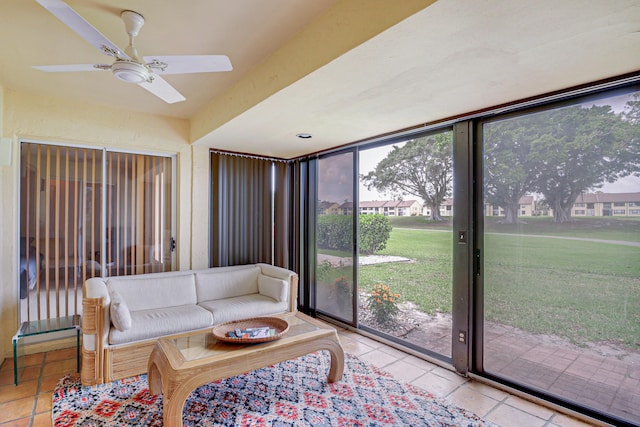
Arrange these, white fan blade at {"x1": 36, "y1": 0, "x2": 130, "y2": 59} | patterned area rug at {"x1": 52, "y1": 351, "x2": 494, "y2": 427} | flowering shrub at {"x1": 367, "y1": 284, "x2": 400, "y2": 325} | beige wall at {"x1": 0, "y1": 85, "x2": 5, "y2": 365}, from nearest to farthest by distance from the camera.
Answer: white fan blade at {"x1": 36, "y1": 0, "x2": 130, "y2": 59} < patterned area rug at {"x1": 52, "y1": 351, "x2": 494, "y2": 427} < beige wall at {"x1": 0, "y1": 85, "x2": 5, "y2": 365} < flowering shrub at {"x1": 367, "y1": 284, "x2": 400, "y2": 325}

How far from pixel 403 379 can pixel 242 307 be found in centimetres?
170

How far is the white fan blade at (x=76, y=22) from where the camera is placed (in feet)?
4.56

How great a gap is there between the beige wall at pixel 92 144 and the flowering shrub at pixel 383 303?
213cm

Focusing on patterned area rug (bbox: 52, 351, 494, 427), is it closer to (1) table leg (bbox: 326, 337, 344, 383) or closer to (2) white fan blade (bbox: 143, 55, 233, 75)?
(1) table leg (bbox: 326, 337, 344, 383)

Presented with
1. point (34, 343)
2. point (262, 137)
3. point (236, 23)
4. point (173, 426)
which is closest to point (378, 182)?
point (262, 137)

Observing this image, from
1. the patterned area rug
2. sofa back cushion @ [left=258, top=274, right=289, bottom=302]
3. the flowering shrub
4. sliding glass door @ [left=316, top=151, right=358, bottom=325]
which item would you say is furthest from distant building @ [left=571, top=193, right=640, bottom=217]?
sofa back cushion @ [left=258, top=274, right=289, bottom=302]

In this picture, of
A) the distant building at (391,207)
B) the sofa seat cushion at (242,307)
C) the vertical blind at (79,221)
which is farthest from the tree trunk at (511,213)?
the vertical blind at (79,221)

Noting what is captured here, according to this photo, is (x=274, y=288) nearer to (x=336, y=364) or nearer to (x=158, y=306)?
(x=158, y=306)

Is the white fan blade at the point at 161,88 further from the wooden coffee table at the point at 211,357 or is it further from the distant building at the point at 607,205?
the distant building at the point at 607,205

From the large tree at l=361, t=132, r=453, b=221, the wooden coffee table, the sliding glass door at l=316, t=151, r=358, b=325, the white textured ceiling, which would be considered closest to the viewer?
the white textured ceiling

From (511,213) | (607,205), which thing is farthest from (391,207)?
(607,205)

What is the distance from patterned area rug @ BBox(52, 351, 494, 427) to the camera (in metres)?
2.25

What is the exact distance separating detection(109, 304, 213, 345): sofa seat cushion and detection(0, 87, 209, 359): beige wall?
94cm

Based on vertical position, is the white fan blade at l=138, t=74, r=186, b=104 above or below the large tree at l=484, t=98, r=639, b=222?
above
